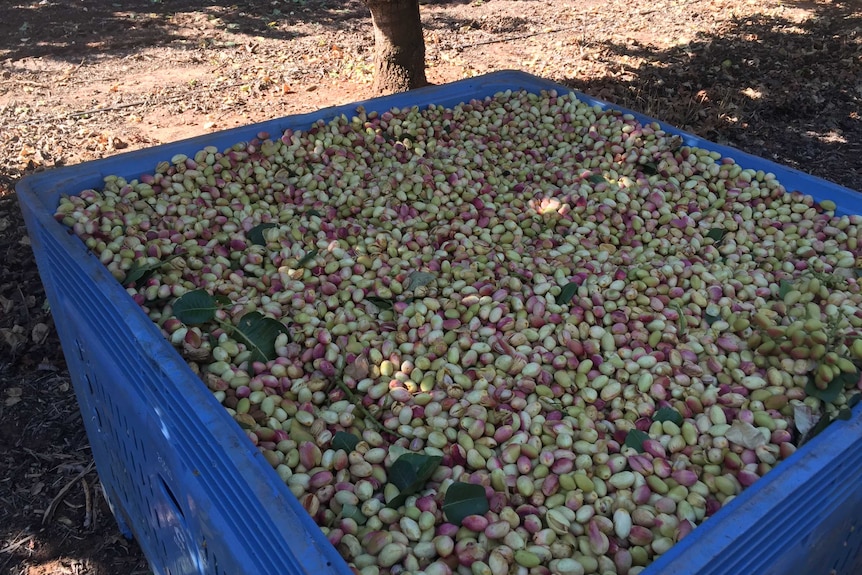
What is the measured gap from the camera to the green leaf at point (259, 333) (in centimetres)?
176

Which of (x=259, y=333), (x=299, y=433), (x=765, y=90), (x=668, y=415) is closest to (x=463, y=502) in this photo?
(x=299, y=433)

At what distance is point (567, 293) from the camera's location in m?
1.97

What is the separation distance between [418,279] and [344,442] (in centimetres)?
65

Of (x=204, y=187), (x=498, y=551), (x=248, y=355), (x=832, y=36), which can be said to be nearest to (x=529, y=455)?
(x=498, y=551)

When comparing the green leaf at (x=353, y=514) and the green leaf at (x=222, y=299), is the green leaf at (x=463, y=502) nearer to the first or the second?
the green leaf at (x=353, y=514)

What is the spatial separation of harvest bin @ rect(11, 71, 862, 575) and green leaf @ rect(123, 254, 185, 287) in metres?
0.09

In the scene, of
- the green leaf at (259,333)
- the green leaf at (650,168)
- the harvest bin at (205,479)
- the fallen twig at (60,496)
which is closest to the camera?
the harvest bin at (205,479)

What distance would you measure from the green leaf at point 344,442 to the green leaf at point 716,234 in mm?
1439

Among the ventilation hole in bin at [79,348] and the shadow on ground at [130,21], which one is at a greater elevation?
the ventilation hole in bin at [79,348]

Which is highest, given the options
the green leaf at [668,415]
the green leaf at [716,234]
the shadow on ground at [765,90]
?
the green leaf at [716,234]

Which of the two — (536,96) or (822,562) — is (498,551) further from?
(536,96)

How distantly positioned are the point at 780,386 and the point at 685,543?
0.75 metres

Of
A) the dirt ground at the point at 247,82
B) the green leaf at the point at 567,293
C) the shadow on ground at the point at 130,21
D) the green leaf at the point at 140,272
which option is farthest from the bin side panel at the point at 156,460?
the shadow on ground at the point at 130,21

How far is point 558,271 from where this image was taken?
206 cm
